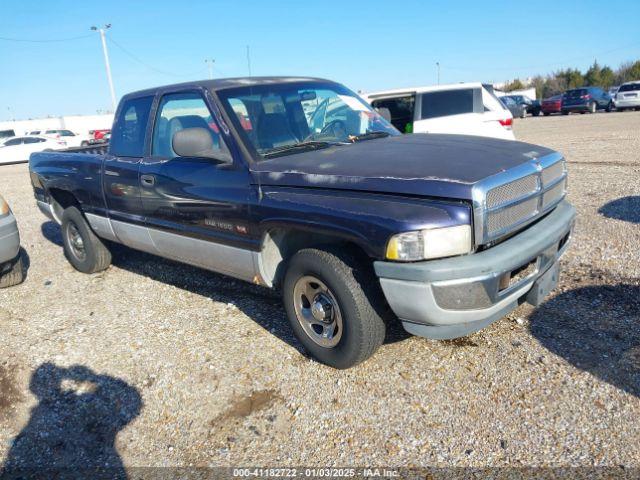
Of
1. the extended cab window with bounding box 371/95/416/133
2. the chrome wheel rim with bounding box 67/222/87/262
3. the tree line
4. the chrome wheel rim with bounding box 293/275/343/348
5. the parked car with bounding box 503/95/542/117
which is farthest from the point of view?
the tree line

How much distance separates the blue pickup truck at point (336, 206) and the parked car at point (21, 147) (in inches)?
852

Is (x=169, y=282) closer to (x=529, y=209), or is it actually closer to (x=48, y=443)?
(x=48, y=443)

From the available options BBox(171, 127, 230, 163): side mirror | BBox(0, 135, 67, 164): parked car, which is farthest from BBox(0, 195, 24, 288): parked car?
BBox(0, 135, 67, 164): parked car

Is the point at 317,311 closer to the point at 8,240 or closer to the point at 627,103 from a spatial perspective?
the point at 8,240

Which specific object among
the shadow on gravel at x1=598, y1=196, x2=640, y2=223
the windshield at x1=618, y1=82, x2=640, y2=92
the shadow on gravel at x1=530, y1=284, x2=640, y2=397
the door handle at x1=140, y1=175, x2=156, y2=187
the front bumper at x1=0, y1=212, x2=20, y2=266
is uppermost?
the windshield at x1=618, y1=82, x2=640, y2=92

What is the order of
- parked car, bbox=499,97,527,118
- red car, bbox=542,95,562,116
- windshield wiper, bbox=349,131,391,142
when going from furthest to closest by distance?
red car, bbox=542,95,562,116
parked car, bbox=499,97,527,118
windshield wiper, bbox=349,131,391,142

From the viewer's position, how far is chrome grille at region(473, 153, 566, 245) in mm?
2717

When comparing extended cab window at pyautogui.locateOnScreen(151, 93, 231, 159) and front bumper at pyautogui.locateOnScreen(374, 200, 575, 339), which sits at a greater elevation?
extended cab window at pyautogui.locateOnScreen(151, 93, 231, 159)

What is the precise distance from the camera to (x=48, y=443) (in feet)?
9.59

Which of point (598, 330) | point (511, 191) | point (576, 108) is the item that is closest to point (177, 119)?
point (511, 191)

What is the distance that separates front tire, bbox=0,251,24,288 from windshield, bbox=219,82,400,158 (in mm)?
3364

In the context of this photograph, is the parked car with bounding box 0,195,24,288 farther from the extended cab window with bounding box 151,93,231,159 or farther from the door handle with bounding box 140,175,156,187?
the extended cab window with bounding box 151,93,231,159

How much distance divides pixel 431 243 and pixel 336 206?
604 mm

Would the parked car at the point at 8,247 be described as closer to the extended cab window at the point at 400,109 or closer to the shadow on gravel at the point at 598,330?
the shadow on gravel at the point at 598,330
